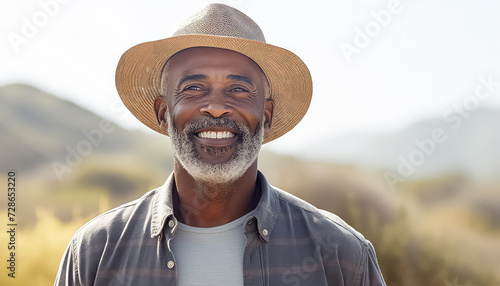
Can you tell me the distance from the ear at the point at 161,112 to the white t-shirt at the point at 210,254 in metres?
0.66

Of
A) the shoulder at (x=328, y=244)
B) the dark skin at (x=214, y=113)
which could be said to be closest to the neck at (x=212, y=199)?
the dark skin at (x=214, y=113)

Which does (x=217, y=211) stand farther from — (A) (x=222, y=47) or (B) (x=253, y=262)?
(A) (x=222, y=47)

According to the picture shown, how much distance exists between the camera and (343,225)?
2.62m

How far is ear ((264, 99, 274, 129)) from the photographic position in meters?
2.90

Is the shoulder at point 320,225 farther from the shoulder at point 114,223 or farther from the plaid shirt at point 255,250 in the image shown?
the shoulder at point 114,223

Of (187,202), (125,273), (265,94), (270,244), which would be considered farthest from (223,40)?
(125,273)

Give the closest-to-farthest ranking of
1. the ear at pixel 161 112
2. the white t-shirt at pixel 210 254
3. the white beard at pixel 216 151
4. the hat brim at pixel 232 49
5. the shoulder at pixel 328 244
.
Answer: the white t-shirt at pixel 210 254
the shoulder at pixel 328 244
the white beard at pixel 216 151
the hat brim at pixel 232 49
the ear at pixel 161 112

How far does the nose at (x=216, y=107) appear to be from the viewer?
2.50 metres

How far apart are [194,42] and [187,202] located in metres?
0.88

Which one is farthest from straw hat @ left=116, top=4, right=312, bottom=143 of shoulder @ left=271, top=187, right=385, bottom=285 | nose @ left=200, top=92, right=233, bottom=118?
shoulder @ left=271, top=187, right=385, bottom=285

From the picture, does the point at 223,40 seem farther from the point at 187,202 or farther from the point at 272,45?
the point at 187,202

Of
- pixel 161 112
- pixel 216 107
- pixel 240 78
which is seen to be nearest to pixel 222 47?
pixel 240 78

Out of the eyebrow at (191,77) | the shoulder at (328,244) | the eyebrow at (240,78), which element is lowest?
the shoulder at (328,244)

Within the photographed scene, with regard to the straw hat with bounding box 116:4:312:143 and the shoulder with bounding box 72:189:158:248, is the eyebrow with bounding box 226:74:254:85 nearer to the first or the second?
the straw hat with bounding box 116:4:312:143
